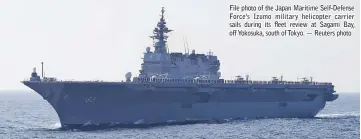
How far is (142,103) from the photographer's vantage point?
53.5m

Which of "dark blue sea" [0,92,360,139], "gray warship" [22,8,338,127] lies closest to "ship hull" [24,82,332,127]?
"gray warship" [22,8,338,127]

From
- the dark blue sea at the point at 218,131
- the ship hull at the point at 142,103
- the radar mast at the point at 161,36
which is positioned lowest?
the dark blue sea at the point at 218,131

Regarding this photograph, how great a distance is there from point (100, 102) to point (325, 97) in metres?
27.2

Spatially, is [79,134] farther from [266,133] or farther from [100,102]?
[266,133]

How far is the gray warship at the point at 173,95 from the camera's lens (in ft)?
168

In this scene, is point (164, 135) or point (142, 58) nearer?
point (164, 135)

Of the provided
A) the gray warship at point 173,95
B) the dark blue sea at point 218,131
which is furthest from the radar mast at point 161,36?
the dark blue sea at point 218,131

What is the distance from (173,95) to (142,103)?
119 inches

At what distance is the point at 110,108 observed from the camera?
171 ft

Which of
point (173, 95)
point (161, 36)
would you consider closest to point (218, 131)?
point (173, 95)

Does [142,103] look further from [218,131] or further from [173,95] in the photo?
[218,131]

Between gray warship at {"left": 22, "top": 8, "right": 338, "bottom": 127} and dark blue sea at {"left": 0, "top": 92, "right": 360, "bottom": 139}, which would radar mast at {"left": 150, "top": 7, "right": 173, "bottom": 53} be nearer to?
gray warship at {"left": 22, "top": 8, "right": 338, "bottom": 127}

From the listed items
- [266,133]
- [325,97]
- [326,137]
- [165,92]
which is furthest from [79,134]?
[325,97]

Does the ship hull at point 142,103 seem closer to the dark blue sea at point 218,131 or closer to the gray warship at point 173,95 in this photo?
the gray warship at point 173,95
